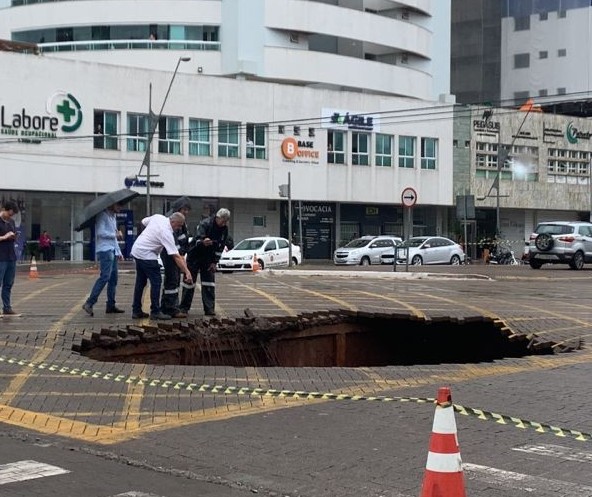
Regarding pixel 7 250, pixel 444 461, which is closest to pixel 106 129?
pixel 7 250

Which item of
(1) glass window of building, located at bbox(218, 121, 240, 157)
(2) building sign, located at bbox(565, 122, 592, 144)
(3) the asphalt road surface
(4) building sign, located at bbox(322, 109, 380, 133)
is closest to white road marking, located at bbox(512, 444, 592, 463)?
(3) the asphalt road surface

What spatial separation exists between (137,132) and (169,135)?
189 centimetres

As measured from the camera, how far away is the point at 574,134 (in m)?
62.3

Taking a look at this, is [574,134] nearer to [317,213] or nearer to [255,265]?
[317,213]

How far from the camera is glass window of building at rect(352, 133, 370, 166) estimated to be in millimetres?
52219

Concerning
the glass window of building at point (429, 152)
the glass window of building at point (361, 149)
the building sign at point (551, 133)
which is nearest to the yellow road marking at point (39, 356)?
the glass window of building at point (361, 149)

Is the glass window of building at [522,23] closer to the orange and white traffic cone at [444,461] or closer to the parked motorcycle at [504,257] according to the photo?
the parked motorcycle at [504,257]

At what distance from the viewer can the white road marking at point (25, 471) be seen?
5.33m

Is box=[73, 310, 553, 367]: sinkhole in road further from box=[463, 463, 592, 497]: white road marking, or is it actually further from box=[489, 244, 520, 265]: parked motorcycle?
box=[489, 244, 520, 265]: parked motorcycle

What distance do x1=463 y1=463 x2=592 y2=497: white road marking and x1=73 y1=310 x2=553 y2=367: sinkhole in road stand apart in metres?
5.73

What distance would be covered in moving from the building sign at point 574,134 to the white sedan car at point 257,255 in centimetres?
3348

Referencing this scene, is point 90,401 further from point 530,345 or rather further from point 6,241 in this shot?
point 530,345

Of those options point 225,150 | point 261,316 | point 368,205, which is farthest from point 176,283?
point 368,205

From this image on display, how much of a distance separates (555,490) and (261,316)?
25.0 feet
